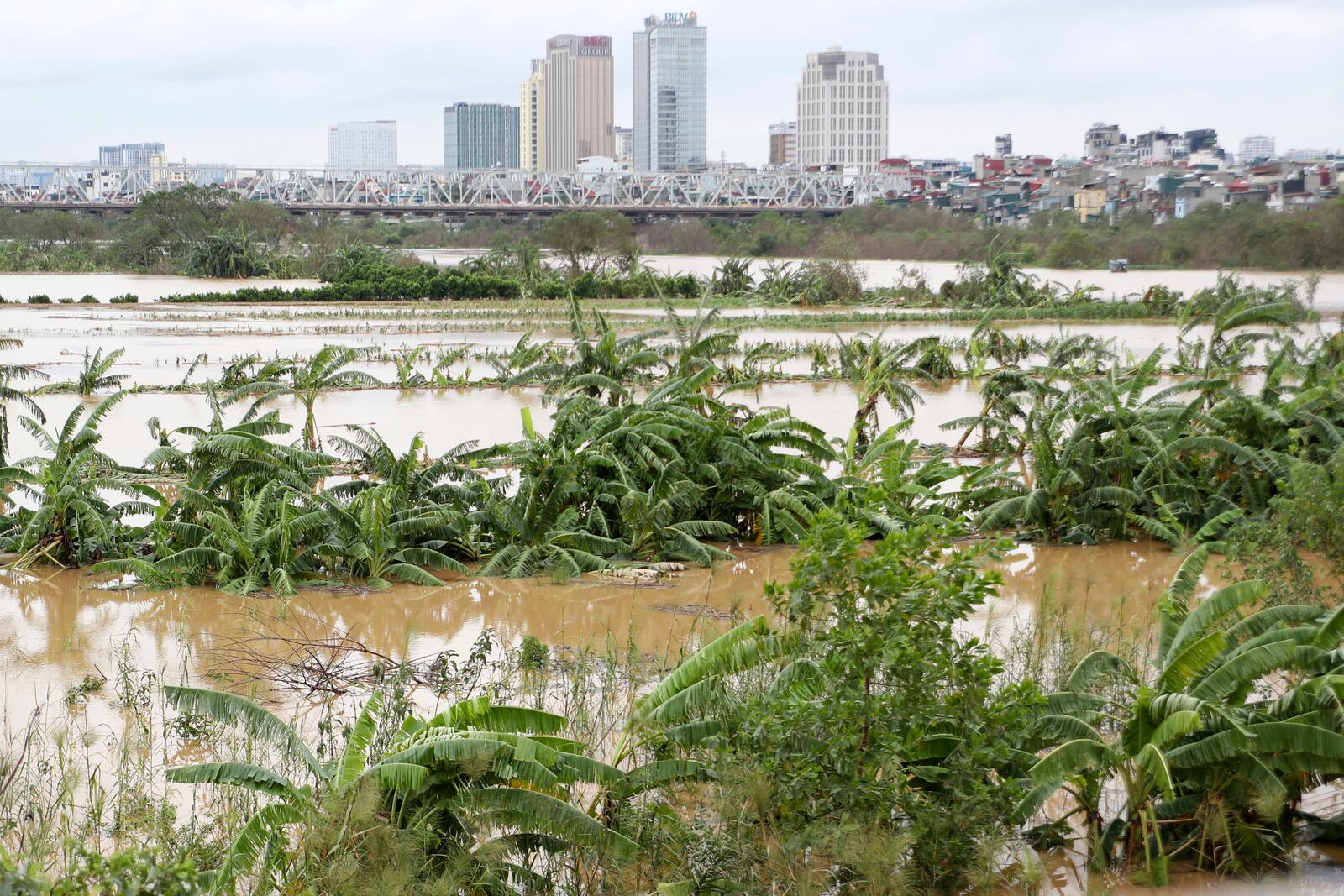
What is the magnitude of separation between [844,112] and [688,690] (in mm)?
180362

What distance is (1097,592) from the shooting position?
8.06 metres

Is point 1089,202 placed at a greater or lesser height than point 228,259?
greater

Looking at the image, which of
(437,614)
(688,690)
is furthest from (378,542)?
(688,690)

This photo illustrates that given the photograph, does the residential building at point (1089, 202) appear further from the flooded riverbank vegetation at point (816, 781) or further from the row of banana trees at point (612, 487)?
the flooded riverbank vegetation at point (816, 781)

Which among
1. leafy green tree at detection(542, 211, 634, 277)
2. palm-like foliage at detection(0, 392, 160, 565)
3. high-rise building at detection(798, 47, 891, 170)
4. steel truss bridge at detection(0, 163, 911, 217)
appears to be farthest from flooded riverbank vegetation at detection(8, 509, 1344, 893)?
high-rise building at detection(798, 47, 891, 170)

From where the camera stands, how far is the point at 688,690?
467 centimetres

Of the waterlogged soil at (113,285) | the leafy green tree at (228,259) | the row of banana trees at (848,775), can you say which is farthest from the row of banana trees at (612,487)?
the leafy green tree at (228,259)

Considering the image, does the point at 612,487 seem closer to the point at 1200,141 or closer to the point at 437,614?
the point at 437,614

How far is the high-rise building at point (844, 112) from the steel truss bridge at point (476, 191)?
65605 millimetres

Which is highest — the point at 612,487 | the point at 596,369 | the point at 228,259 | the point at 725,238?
the point at 725,238

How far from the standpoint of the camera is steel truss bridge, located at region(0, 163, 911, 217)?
84250 millimetres

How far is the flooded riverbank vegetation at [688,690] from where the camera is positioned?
4.16m

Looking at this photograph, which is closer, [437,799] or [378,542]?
[437,799]

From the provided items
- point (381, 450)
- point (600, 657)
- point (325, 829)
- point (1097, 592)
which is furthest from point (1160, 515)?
point (325, 829)
